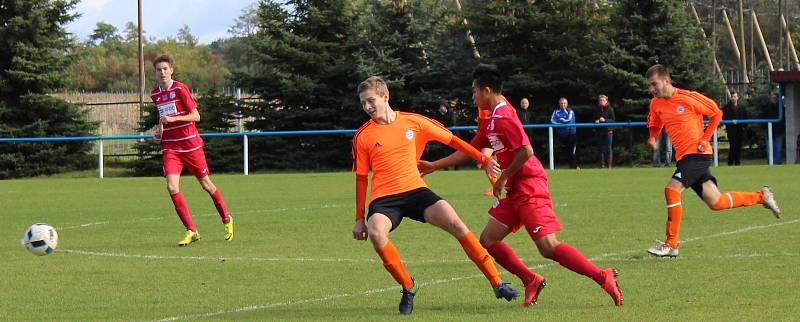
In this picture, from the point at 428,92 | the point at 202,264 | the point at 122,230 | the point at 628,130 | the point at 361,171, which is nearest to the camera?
the point at 361,171

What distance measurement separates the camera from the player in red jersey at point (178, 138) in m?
13.5

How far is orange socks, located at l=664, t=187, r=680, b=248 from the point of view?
10984 mm

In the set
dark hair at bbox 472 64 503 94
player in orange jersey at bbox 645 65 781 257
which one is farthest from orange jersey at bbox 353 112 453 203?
player in orange jersey at bbox 645 65 781 257

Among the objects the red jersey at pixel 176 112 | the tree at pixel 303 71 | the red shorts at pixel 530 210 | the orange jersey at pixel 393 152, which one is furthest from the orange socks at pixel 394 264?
the tree at pixel 303 71

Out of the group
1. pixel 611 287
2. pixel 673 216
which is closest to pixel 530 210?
pixel 611 287

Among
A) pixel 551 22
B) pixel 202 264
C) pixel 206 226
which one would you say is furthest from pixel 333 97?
pixel 202 264

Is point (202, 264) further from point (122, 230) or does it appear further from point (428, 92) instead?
point (428, 92)

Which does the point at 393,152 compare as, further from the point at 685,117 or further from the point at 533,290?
the point at 685,117

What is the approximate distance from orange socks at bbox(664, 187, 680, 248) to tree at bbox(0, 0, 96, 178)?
2843 centimetres

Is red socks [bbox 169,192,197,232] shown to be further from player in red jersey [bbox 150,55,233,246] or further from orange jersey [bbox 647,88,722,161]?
orange jersey [bbox 647,88,722,161]

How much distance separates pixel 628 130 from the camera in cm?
3341

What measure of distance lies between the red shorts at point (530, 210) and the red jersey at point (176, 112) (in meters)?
6.12

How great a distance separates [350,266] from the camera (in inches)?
429

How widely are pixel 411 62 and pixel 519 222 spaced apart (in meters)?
28.8
